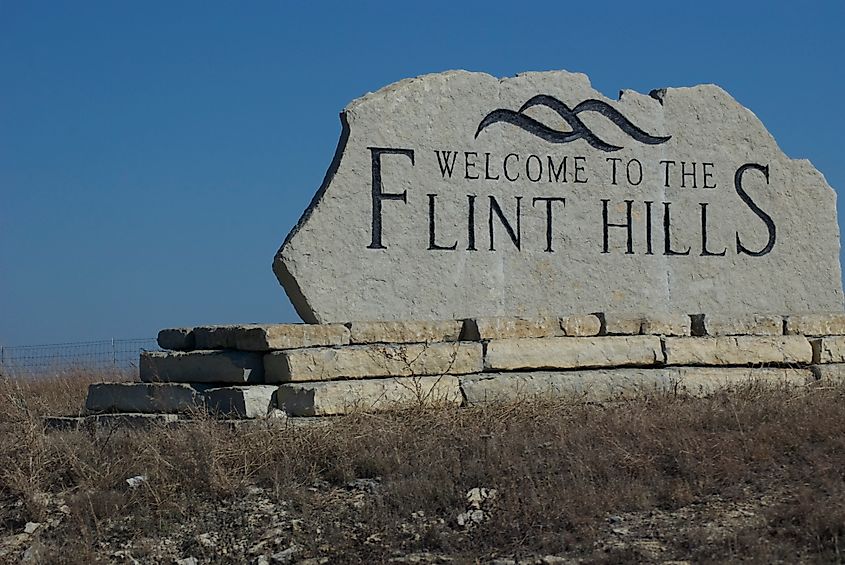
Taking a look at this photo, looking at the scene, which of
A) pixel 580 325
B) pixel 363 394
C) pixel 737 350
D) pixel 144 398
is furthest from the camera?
pixel 737 350

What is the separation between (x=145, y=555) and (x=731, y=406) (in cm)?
442

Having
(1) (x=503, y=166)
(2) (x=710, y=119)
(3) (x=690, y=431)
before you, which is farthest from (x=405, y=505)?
(2) (x=710, y=119)

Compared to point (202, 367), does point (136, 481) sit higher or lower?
lower

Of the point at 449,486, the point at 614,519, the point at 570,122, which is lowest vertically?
the point at 614,519

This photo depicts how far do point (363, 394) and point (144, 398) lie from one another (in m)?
2.09

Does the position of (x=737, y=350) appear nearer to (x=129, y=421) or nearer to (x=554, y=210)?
(x=554, y=210)

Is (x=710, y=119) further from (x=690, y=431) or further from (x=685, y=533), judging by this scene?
(x=685, y=533)

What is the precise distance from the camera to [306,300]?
394 inches

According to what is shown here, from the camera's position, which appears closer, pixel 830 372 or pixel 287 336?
pixel 287 336

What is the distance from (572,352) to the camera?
10.2m

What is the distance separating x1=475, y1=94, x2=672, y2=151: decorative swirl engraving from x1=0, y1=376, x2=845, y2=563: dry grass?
3.04m

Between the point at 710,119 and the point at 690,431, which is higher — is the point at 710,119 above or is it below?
above

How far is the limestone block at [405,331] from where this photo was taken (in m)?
9.75

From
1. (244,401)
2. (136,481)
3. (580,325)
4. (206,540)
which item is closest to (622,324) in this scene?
(580,325)
